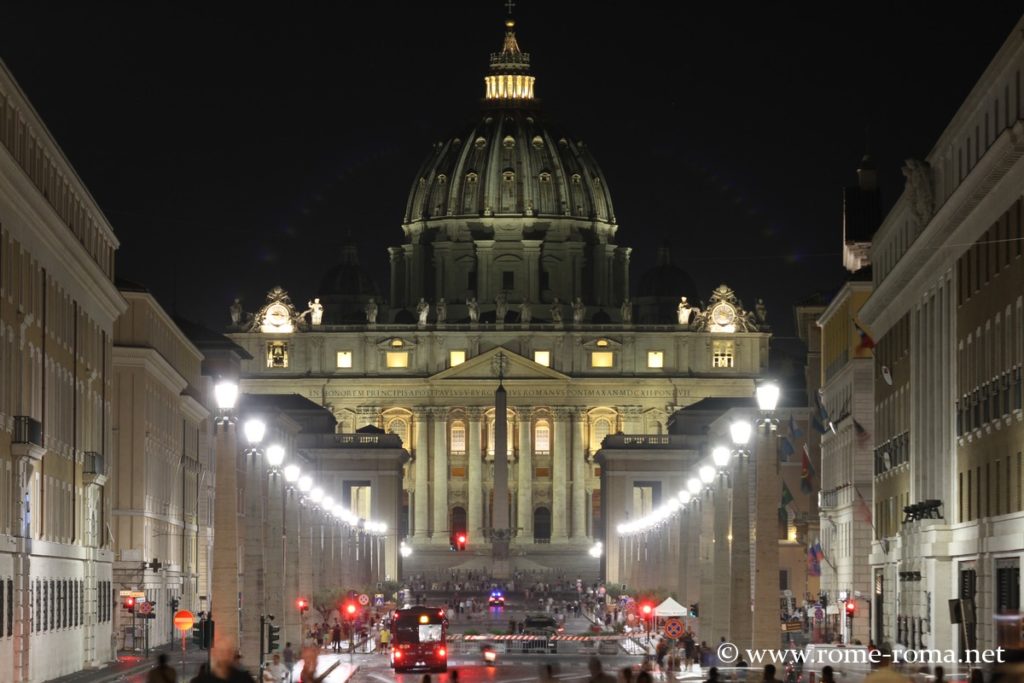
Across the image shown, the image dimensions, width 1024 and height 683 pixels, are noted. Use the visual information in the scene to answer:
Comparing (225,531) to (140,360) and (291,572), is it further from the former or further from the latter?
(140,360)

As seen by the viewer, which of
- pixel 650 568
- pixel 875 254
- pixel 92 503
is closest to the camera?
pixel 92 503

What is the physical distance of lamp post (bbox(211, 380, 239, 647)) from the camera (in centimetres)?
5500

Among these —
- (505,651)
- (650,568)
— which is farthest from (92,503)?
(650,568)

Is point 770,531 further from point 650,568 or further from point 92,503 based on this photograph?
point 650,568

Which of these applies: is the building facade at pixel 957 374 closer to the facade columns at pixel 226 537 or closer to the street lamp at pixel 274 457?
the facade columns at pixel 226 537

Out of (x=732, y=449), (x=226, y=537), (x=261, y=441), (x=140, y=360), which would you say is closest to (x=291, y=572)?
(x=732, y=449)

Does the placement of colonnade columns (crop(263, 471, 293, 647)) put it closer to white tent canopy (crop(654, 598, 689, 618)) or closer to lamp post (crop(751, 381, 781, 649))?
lamp post (crop(751, 381, 781, 649))

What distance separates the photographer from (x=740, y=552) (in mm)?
62781

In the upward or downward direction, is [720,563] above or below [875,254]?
→ below

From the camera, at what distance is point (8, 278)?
61.8 meters

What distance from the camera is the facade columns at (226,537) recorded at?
5512cm

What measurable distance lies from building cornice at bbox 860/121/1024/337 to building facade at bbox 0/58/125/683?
65.5ft

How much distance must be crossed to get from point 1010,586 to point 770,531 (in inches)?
197

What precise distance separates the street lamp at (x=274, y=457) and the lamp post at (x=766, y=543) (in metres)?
14.9
